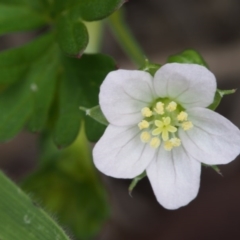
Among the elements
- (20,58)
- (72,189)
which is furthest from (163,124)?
(72,189)

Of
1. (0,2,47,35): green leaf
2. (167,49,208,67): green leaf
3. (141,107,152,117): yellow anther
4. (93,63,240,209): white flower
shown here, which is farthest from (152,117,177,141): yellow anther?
(0,2,47,35): green leaf

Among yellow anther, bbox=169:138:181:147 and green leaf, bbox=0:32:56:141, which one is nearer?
yellow anther, bbox=169:138:181:147

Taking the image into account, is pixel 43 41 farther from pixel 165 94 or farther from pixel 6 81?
pixel 165 94

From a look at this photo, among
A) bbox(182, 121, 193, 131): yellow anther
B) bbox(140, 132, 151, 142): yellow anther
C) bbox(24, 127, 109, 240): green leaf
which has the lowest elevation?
bbox(24, 127, 109, 240): green leaf

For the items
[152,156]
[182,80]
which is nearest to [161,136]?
[152,156]

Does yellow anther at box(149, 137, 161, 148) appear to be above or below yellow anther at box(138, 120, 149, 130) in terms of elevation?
below

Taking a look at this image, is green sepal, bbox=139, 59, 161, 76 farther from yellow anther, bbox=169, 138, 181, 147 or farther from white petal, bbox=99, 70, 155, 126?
yellow anther, bbox=169, 138, 181, 147
